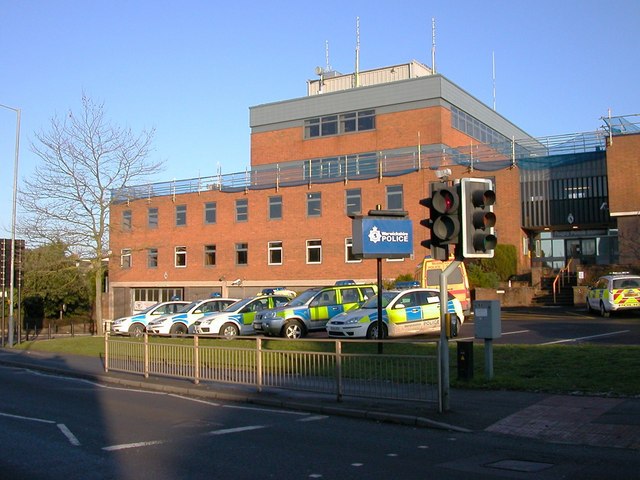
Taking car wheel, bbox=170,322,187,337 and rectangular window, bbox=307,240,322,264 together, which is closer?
car wheel, bbox=170,322,187,337

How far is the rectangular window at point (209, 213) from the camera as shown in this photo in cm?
5006

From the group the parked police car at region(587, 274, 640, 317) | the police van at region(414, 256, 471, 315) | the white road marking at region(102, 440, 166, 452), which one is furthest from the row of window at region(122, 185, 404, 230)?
the white road marking at region(102, 440, 166, 452)

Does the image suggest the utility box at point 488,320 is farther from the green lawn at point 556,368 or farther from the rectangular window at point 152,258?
the rectangular window at point 152,258

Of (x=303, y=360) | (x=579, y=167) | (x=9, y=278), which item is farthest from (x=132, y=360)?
(x=579, y=167)

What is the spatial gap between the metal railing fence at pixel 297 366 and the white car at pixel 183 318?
859cm

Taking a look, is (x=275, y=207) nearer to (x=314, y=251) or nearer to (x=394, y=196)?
(x=314, y=251)

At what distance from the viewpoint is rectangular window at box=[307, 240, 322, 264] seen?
4528 cm

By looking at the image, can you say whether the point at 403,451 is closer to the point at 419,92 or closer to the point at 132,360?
A: the point at 132,360

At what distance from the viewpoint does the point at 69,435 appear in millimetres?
9875

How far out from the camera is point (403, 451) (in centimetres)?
864

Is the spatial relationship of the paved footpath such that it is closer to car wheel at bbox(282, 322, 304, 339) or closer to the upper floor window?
car wheel at bbox(282, 322, 304, 339)

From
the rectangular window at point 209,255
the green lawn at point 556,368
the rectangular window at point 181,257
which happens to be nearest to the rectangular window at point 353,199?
the rectangular window at point 209,255

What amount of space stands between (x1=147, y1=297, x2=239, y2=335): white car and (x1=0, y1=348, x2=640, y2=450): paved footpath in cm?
1268

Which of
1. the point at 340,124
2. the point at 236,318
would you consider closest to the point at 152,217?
the point at 340,124
